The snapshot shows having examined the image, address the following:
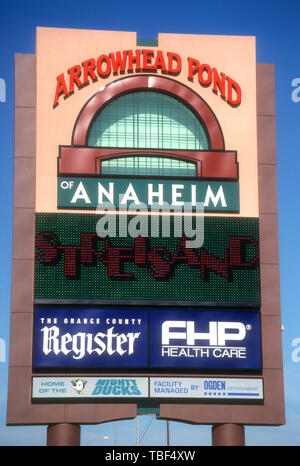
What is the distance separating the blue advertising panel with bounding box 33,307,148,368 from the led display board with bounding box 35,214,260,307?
556 millimetres

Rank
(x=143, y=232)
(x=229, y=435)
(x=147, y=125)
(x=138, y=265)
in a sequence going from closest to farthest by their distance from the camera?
(x=229, y=435) → (x=138, y=265) → (x=143, y=232) → (x=147, y=125)

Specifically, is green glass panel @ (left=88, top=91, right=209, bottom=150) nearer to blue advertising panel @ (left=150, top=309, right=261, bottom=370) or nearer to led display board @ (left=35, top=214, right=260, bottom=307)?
led display board @ (left=35, top=214, right=260, bottom=307)

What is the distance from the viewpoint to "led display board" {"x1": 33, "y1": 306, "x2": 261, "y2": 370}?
3338cm

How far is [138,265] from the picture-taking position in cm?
3400

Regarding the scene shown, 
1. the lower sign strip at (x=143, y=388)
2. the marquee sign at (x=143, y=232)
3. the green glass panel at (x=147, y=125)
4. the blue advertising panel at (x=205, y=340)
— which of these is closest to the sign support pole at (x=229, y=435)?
the marquee sign at (x=143, y=232)

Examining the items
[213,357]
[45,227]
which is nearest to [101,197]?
[45,227]

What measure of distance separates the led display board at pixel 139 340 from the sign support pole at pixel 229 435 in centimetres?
206

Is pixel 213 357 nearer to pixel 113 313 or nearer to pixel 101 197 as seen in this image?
pixel 113 313

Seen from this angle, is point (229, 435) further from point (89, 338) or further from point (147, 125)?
point (147, 125)

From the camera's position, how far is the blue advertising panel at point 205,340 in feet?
110

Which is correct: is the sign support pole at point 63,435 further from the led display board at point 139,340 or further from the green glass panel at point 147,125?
the green glass panel at point 147,125

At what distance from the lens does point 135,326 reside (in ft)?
111

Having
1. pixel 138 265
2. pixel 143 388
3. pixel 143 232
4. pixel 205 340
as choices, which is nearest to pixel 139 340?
pixel 143 388

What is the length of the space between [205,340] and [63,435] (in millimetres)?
5842
